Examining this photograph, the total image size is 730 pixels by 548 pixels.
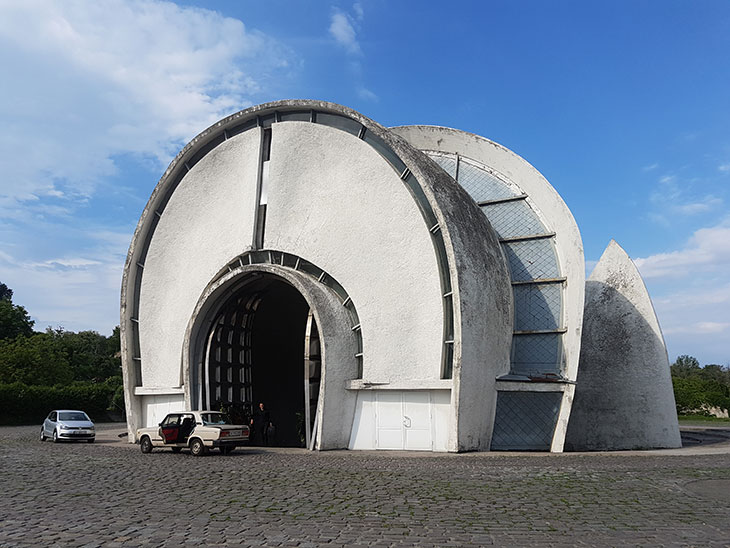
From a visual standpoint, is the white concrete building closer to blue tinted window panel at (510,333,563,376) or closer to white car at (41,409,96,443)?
blue tinted window panel at (510,333,563,376)

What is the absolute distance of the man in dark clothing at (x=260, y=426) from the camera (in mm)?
21141

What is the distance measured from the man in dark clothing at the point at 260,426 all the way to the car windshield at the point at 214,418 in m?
3.19

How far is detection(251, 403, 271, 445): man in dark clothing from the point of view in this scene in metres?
21.1

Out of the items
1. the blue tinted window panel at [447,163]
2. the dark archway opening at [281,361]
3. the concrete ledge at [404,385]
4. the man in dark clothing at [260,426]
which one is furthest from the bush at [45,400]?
the blue tinted window panel at [447,163]

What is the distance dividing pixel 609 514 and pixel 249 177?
15.6 metres

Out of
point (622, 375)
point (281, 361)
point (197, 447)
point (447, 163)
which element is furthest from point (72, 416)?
point (622, 375)

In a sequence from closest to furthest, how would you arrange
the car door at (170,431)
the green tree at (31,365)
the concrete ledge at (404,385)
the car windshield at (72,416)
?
the concrete ledge at (404,385) → the car door at (170,431) → the car windshield at (72,416) → the green tree at (31,365)

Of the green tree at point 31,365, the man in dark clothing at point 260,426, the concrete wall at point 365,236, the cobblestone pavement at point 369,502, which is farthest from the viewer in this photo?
the green tree at point 31,365

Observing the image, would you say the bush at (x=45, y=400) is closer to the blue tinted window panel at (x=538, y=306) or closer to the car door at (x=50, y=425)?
the car door at (x=50, y=425)

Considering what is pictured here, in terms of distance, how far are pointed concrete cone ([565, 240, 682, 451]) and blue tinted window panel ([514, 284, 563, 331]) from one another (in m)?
2.72

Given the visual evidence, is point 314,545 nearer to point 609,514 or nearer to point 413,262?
point 609,514

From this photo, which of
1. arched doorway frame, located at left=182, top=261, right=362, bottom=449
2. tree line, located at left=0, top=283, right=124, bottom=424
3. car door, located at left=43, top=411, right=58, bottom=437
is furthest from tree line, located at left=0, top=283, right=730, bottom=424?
arched doorway frame, located at left=182, top=261, right=362, bottom=449

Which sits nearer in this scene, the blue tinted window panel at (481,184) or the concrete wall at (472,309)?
the concrete wall at (472,309)

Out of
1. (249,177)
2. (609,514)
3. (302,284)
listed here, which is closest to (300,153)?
(249,177)
